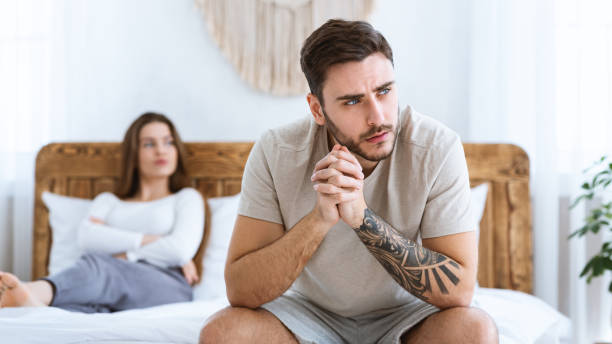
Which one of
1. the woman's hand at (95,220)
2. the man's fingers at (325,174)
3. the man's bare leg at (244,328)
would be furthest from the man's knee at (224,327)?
the woman's hand at (95,220)

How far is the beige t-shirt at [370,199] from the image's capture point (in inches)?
47.2

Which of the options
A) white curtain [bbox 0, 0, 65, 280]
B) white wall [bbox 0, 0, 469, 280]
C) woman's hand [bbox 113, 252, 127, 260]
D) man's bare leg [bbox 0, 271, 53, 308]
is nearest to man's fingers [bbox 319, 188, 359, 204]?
man's bare leg [bbox 0, 271, 53, 308]

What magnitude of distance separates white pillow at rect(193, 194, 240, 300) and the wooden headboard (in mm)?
136

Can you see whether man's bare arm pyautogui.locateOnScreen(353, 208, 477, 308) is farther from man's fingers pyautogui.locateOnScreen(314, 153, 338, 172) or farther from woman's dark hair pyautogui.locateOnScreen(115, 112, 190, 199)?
woman's dark hair pyautogui.locateOnScreen(115, 112, 190, 199)

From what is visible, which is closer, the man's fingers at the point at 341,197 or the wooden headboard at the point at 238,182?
the man's fingers at the point at 341,197

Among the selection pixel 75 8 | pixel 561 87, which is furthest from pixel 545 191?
pixel 75 8

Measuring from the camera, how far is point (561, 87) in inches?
79.9

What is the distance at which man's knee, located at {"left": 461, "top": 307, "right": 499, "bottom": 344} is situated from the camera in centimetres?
104

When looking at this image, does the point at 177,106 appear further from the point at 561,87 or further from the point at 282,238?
the point at 561,87

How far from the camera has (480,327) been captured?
3.42 feet

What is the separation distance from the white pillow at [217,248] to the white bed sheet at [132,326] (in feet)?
1.09

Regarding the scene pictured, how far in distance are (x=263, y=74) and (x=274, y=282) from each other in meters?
1.35

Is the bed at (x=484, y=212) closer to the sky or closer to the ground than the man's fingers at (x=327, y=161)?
closer to the ground

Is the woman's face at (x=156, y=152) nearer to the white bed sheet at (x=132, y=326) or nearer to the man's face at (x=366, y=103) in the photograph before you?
the white bed sheet at (x=132, y=326)
